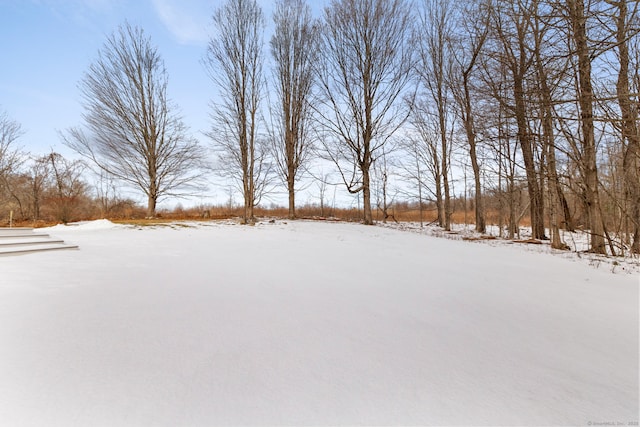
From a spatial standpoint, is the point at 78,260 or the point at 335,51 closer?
the point at 78,260

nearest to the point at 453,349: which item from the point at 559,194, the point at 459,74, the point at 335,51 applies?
the point at 559,194

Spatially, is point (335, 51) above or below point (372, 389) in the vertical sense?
above

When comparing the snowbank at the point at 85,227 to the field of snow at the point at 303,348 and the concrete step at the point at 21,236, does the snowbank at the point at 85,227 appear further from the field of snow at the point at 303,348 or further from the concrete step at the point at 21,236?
the field of snow at the point at 303,348

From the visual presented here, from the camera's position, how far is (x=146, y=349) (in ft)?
5.54

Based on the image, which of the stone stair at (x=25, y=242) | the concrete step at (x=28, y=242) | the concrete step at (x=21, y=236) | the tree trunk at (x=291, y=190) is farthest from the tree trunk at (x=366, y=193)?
the concrete step at (x=21, y=236)

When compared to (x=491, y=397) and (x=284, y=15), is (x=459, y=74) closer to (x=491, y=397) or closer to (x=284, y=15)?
(x=284, y=15)

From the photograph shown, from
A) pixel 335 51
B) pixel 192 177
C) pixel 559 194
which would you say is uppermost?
pixel 335 51

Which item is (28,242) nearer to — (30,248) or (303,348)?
(30,248)

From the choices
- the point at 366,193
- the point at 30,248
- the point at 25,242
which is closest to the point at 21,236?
the point at 25,242

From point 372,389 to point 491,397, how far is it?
2.01 feet

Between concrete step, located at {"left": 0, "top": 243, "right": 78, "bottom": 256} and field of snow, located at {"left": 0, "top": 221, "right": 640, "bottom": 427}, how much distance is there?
309 millimetres

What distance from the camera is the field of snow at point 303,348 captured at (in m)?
1.28

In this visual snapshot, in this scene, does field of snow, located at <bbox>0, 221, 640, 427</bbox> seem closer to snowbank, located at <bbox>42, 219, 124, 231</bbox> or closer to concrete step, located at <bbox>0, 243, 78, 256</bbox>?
concrete step, located at <bbox>0, 243, 78, 256</bbox>

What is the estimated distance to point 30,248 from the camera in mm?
3941
